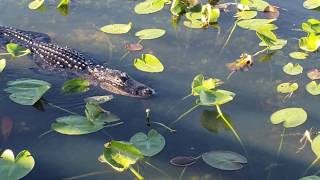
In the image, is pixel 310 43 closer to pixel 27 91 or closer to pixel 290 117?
pixel 290 117

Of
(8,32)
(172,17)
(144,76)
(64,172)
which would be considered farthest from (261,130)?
(8,32)

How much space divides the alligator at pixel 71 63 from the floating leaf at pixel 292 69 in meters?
1.03

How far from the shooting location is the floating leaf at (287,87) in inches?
128

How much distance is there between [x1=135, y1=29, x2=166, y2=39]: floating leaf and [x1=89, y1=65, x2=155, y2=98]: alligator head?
1.69 feet

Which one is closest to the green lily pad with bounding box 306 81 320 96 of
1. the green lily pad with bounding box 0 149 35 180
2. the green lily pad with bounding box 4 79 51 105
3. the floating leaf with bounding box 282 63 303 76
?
the floating leaf with bounding box 282 63 303 76

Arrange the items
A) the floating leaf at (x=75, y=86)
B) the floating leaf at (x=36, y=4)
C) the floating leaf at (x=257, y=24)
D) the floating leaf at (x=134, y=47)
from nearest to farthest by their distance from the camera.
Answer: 1. the floating leaf at (x=75, y=86)
2. the floating leaf at (x=134, y=47)
3. the floating leaf at (x=257, y=24)
4. the floating leaf at (x=36, y=4)

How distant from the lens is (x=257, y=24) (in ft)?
13.2

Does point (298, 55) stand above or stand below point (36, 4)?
below

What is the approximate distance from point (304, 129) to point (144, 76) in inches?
48.4

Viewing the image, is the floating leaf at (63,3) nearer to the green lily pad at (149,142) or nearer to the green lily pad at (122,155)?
the green lily pad at (149,142)

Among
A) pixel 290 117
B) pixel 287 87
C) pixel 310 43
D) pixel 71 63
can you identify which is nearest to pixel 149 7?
pixel 71 63

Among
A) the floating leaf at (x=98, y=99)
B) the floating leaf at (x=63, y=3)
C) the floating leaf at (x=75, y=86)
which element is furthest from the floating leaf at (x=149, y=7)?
the floating leaf at (x=98, y=99)

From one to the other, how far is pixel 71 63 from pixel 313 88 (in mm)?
1883

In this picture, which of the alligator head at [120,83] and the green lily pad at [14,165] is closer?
the green lily pad at [14,165]
